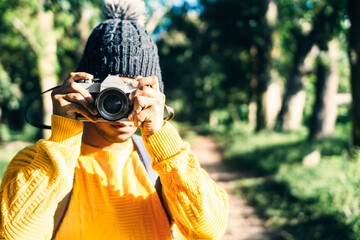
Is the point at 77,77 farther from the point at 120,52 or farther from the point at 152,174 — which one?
the point at 152,174

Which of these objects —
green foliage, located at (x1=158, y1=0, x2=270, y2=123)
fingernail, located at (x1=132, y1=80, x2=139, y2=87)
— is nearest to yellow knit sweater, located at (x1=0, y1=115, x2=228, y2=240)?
fingernail, located at (x1=132, y1=80, x2=139, y2=87)

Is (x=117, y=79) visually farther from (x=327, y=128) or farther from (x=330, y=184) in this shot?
(x=327, y=128)

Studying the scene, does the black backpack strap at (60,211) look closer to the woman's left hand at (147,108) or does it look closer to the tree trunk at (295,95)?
the woman's left hand at (147,108)

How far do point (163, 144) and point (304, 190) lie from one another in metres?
4.50

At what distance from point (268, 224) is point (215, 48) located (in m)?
12.8

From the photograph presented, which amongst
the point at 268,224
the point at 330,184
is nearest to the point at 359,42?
the point at 330,184

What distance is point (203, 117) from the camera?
22688 millimetres

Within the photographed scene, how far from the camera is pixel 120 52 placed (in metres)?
1.50

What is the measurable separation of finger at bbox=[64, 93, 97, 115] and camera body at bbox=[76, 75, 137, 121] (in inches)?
0.9

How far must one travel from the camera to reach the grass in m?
4.04

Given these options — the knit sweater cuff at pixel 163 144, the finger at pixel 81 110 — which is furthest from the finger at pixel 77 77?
the knit sweater cuff at pixel 163 144

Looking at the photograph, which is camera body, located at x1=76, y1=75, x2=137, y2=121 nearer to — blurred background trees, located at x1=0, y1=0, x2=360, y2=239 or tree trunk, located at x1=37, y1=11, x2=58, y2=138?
blurred background trees, located at x1=0, y1=0, x2=360, y2=239

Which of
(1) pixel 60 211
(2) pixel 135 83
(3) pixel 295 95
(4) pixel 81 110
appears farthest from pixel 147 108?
(3) pixel 295 95

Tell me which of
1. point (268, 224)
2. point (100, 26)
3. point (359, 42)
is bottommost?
point (268, 224)
